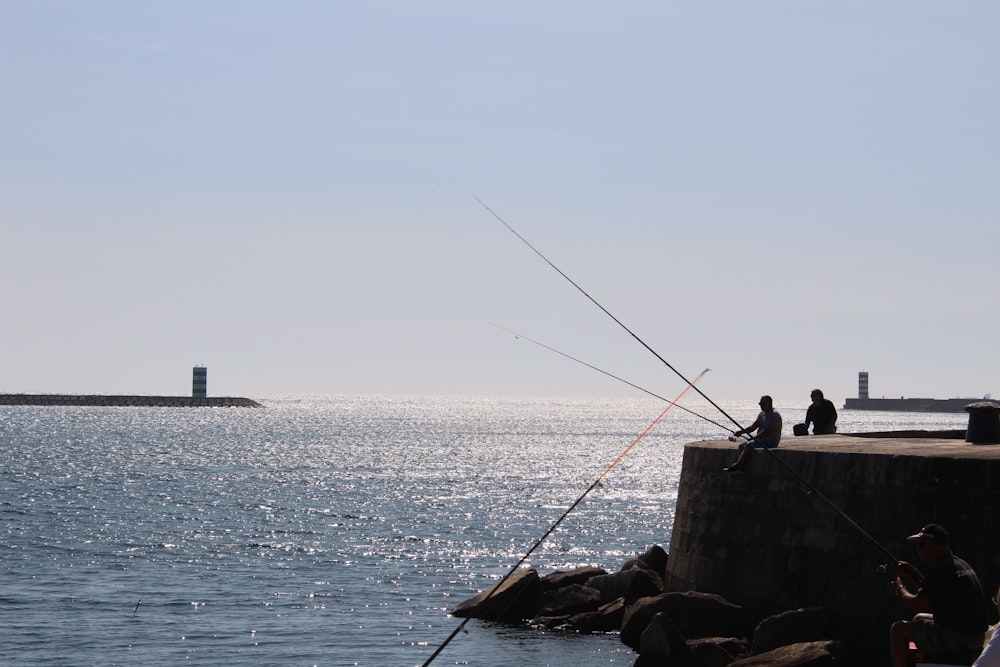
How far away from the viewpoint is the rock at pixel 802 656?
13672 millimetres

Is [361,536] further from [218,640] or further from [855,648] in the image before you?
[855,648]

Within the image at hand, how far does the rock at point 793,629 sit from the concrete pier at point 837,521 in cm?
23

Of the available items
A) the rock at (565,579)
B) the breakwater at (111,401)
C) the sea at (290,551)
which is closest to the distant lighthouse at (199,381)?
the breakwater at (111,401)

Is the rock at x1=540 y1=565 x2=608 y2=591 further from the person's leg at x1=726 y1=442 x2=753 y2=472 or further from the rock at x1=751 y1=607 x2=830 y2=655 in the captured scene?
the rock at x1=751 y1=607 x2=830 y2=655

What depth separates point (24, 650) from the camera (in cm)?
1823

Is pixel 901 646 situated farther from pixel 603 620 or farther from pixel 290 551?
pixel 290 551

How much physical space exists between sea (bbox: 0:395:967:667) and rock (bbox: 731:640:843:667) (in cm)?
326

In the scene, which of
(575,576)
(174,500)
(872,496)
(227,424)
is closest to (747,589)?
(872,496)

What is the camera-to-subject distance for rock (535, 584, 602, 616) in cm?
1961

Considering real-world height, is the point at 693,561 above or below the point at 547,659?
above

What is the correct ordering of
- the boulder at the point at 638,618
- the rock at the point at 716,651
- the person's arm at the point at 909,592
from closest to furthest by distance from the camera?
the person's arm at the point at 909,592, the rock at the point at 716,651, the boulder at the point at 638,618

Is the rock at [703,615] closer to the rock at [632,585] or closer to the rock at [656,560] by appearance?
the rock at [632,585]

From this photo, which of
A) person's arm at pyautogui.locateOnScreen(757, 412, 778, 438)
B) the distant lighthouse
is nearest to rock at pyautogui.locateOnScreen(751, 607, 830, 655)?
person's arm at pyautogui.locateOnScreen(757, 412, 778, 438)

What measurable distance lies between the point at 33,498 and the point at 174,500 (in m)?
4.74
